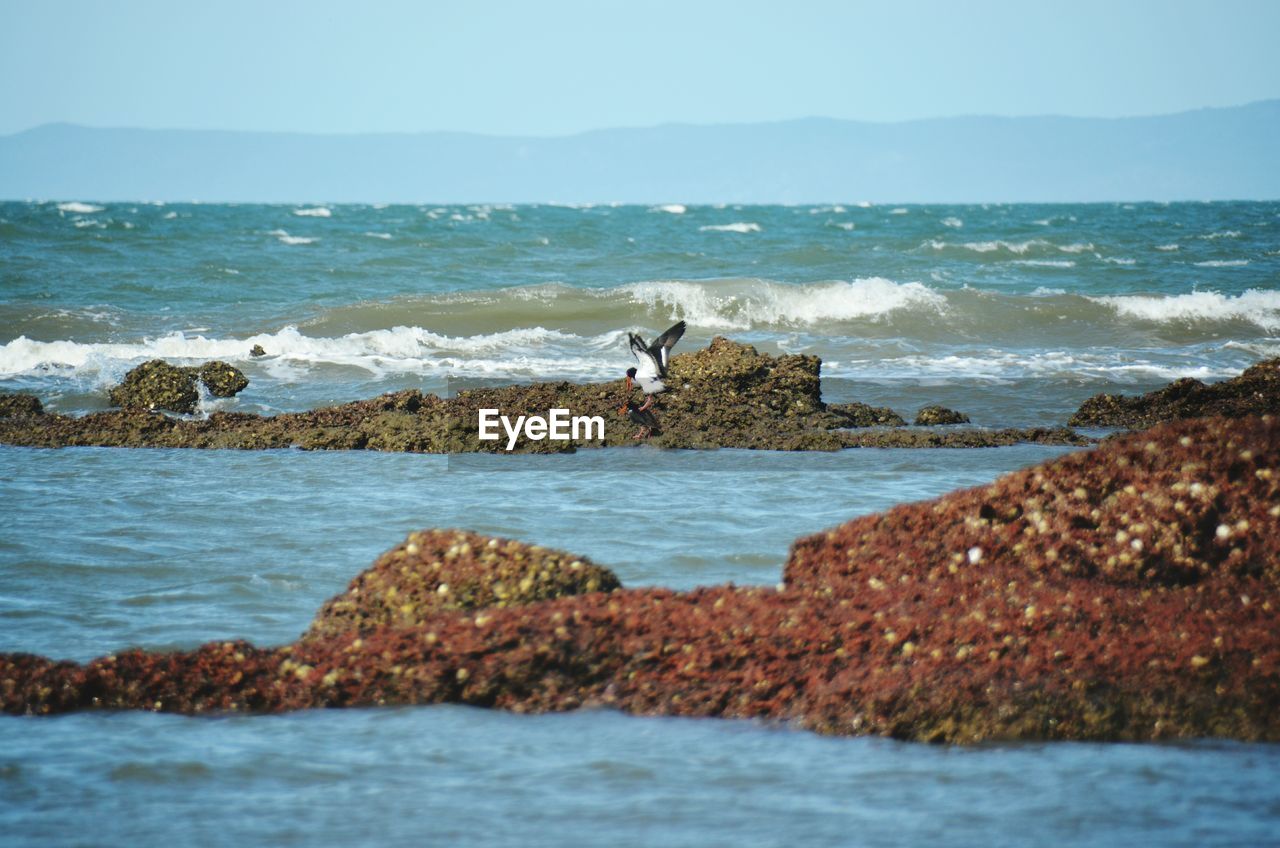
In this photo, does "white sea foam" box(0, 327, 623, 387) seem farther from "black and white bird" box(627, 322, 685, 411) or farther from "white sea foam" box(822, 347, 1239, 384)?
"black and white bird" box(627, 322, 685, 411)

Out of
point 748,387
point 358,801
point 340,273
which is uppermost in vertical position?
point 340,273

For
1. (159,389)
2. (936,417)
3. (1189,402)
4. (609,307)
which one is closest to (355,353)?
(159,389)

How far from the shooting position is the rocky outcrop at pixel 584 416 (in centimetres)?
1162

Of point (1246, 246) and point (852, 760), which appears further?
point (1246, 246)

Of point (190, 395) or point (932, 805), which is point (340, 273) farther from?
point (932, 805)

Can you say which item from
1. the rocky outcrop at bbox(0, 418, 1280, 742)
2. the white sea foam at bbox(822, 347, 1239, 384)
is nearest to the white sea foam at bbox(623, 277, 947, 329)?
the white sea foam at bbox(822, 347, 1239, 384)

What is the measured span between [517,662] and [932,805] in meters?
1.71

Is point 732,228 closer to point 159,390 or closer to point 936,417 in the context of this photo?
point 159,390

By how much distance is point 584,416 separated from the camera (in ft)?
40.3

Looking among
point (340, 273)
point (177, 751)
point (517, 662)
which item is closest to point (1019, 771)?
point (517, 662)

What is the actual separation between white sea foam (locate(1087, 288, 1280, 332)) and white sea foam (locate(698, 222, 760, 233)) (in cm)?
2777

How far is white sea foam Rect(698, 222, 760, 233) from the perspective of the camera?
5383cm

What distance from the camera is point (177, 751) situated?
462cm

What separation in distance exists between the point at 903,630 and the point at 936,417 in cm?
827
